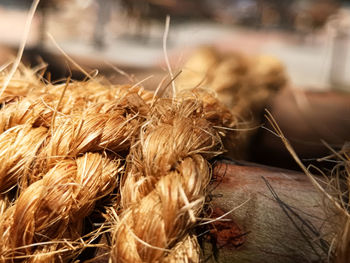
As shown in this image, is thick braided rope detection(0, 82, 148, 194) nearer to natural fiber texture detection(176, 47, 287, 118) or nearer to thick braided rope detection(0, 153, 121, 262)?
thick braided rope detection(0, 153, 121, 262)

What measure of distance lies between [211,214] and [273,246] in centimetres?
8

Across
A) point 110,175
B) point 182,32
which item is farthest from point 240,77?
point 182,32

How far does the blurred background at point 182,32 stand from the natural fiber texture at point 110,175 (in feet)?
7.37

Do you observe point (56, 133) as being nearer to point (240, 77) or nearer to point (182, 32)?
point (240, 77)

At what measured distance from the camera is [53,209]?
49cm

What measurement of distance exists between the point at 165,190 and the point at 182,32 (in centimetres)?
673

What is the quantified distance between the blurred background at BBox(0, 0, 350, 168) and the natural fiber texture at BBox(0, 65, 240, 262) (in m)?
2.25

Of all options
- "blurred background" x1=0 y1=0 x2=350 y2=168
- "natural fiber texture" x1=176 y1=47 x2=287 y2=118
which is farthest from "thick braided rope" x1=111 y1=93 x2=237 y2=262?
"blurred background" x1=0 y1=0 x2=350 y2=168

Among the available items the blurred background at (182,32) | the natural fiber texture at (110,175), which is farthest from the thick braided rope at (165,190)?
the blurred background at (182,32)

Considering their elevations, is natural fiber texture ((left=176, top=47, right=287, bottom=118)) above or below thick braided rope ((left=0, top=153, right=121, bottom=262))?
above

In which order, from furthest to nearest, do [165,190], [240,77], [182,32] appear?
[182,32] → [240,77] → [165,190]

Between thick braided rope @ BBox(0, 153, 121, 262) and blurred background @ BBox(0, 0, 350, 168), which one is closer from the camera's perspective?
thick braided rope @ BBox(0, 153, 121, 262)

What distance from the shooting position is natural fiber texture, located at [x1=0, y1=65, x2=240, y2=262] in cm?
46

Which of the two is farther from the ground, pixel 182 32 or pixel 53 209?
pixel 182 32
